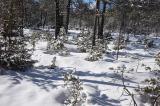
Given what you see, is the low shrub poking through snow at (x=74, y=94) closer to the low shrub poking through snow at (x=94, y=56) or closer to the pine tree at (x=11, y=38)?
the pine tree at (x=11, y=38)

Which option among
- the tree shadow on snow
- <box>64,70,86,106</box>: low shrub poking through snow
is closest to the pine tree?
the tree shadow on snow

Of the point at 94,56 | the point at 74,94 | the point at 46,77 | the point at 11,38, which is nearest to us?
the point at 74,94

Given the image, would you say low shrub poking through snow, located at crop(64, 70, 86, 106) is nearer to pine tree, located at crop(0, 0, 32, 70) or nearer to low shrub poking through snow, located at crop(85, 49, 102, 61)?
pine tree, located at crop(0, 0, 32, 70)

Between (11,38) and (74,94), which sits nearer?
(74,94)

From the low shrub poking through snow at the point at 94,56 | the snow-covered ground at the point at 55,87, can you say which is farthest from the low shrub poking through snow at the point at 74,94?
the low shrub poking through snow at the point at 94,56

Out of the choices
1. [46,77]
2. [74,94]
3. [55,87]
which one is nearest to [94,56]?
[46,77]

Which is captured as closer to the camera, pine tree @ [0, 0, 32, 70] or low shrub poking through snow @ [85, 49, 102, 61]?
pine tree @ [0, 0, 32, 70]

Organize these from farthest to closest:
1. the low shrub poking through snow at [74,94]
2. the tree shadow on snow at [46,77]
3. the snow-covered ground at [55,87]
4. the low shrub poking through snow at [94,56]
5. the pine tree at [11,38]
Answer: the low shrub poking through snow at [94,56]
the pine tree at [11,38]
the tree shadow on snow at [46,77]
the snow-covered ground at [55,87]
the low shrub poking through snow at [74,94]

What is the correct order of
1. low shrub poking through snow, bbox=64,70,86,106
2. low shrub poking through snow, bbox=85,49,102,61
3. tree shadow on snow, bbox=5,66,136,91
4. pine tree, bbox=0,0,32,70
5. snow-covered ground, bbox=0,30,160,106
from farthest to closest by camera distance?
low shrub poking through snow, bbox=85,49,102,61, pine tree, bbox=0,0,32,70, tree shadow on snow, bbox=5,66,136,91, snow-covered ground, bbox=0,30,160,106, low shrub poking through snow, bbox=64,70,86,106

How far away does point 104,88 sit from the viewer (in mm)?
8625

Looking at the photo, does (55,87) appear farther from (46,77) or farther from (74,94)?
(46,77)

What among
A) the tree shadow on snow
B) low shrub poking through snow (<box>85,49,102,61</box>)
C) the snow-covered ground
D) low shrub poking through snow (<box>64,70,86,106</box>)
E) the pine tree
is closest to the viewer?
low shrub poking through snow (<box>64,70,86,106</box>)

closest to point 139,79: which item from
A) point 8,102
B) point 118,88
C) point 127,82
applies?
point 127,82

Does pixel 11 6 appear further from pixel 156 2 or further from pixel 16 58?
pixel 156 2
